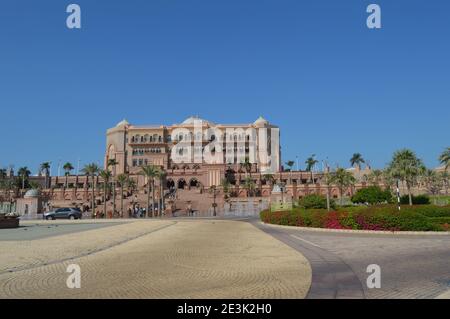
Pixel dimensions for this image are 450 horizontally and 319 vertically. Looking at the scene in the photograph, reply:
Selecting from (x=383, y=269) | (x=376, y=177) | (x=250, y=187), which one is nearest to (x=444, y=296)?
(x=383, y=269)

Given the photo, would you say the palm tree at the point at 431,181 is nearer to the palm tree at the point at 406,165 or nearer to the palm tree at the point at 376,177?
the palm tree at the point at 376,177

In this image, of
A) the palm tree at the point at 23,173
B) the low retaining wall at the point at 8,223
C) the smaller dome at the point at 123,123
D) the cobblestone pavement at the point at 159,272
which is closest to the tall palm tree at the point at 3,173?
the palm tree at the point at 23,173

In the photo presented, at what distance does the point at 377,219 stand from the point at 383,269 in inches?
589

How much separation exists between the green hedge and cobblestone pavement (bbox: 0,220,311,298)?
11.1 meters

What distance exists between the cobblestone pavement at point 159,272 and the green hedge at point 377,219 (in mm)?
11119

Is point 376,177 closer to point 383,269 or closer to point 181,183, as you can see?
point 181,183

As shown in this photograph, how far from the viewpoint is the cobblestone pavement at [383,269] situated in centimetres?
823

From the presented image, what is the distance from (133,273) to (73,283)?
5.92 feet

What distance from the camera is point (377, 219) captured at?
25.2 metres

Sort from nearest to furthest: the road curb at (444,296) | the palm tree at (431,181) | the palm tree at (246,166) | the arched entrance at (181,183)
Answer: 1. the road curb at (444,296)
2. the palm tree at (431,181)
3. the arched entrance at (181,183)
4. the palm tree at (246,166)

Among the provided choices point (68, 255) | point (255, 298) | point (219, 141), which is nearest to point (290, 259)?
point (255, 298)

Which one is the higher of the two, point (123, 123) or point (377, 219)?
point (123, 123)

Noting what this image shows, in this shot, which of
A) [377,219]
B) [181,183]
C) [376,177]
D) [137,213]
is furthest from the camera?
[181,183]
